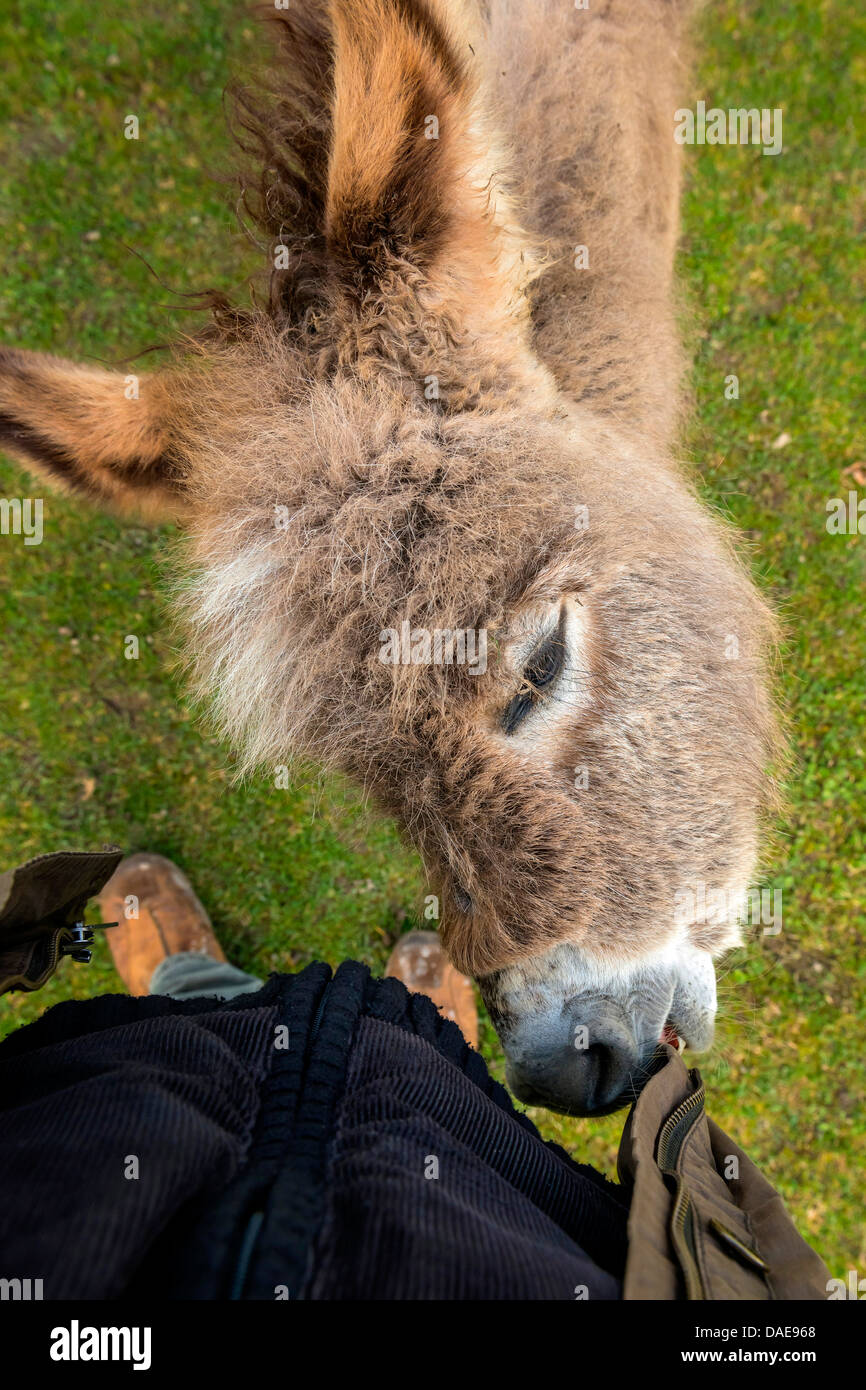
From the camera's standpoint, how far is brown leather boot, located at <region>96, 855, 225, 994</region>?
4.04 m

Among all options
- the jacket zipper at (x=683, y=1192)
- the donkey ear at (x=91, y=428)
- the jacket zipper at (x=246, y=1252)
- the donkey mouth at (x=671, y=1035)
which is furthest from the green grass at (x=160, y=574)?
the jacket zipper at (x=246, y=1252)

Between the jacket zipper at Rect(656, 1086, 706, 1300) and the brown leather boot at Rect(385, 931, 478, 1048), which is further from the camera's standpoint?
the brown leather boot at Rect(385, 931, 478, 1048)

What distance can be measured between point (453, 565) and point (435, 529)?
0.12 meters

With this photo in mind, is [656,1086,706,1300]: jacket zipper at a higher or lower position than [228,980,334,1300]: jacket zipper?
lower

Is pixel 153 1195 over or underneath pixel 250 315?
underneath

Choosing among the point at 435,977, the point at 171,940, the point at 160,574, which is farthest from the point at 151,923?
the point at 160,574

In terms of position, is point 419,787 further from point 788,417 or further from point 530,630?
point 788,417

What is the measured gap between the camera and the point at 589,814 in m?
2.01

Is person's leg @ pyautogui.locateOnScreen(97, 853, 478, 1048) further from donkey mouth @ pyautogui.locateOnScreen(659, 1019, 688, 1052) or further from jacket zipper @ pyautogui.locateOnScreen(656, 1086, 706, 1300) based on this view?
jacket zipper @ pyautogui.locateOnScreen(656, 1086, 706, 1300)

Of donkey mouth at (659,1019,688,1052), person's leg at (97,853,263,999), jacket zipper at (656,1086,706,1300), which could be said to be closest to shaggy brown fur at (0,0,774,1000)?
donkey mouth at (659,1019,688,1052)

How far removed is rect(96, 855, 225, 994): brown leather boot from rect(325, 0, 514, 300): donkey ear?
326 cm
